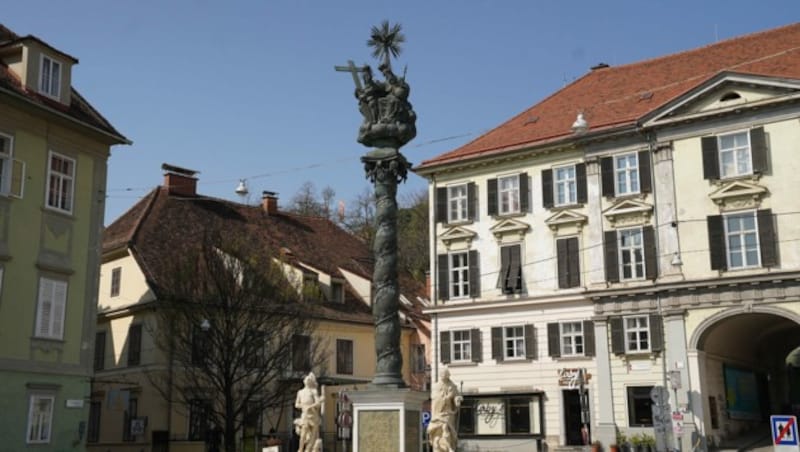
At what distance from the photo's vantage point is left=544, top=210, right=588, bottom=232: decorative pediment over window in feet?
117

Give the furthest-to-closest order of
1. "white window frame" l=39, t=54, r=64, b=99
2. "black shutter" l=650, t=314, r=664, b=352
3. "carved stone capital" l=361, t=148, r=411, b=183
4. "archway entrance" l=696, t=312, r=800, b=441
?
→ "black shutter" l=650, t=314, r=664, b=352 → "archway entrance" l=696, t=312, r=800, b=441 → "white window frame" l=39, t=54, r=64, b=99 → "carved stone capital" l=361, t=148, r=411, b=183

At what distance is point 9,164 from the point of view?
25.6 m

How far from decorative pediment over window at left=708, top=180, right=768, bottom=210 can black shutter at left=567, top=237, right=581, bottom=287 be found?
5644 millimetres

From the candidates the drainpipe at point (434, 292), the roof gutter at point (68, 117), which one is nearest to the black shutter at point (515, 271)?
the drainpipe at point (434, 292)

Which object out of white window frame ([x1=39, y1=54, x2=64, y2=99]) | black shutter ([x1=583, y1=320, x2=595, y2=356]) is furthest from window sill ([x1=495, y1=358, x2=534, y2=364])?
white window frame ([x1=39, y1=54, x2=64, y2=99])

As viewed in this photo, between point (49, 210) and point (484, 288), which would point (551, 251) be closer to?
point (484, 288)

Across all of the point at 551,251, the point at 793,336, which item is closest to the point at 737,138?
the point at 551,251

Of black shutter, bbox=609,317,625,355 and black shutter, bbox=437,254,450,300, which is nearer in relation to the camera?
black shutter, bbox=609,317,625,355

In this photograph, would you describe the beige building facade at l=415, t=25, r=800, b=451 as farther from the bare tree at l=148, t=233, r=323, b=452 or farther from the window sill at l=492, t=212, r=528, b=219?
the bare tree at l=148, t=233, r=323, b=452

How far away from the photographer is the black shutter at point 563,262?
35.5m

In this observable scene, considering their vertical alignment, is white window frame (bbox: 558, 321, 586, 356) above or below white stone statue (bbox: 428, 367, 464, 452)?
above

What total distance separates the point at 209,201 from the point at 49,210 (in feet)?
61.2

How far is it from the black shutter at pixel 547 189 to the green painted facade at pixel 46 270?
17.5 m

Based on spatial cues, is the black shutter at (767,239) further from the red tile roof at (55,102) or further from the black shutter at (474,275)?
the red tile roof at (55,102)
